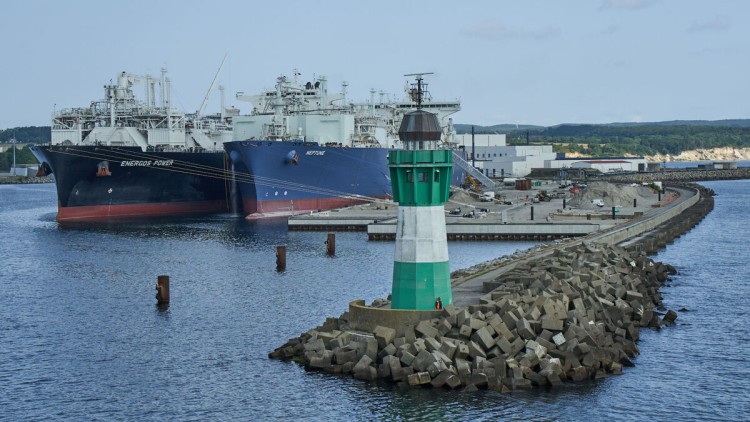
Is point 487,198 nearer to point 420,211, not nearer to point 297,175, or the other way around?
point 297,175

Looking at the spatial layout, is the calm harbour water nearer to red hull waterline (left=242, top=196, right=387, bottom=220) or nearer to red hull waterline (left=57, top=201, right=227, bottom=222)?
red hull waterline (left=242, top=196, right=387, bottom=220)

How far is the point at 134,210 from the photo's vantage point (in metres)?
82.8

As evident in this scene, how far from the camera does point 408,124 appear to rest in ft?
81.5

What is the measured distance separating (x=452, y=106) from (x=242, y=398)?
84077 millimetres

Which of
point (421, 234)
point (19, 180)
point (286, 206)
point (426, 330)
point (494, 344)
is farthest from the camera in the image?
point (19, 180)

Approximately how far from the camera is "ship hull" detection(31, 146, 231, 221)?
77875 mm

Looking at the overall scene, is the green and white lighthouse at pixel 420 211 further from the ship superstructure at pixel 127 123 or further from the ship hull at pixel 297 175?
the ship superstructure at pixel 127 123

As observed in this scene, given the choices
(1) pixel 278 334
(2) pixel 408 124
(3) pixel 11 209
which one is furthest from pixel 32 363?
(3) pixel 11 209

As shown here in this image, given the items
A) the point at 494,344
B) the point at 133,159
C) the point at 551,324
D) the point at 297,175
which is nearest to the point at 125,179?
the point at 133,159

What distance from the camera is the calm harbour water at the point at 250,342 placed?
75.6 feet

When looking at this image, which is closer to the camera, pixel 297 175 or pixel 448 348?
pixel 448 348

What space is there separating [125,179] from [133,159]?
2.09m

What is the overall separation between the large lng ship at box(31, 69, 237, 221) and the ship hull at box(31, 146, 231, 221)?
8 centimetres

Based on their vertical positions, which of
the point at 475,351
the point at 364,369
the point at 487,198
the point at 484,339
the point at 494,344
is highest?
the point at 487,198
